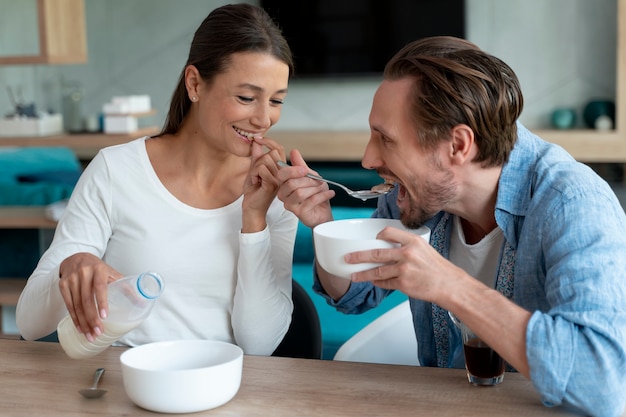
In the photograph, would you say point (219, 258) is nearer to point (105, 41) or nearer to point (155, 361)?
point (155, 361)

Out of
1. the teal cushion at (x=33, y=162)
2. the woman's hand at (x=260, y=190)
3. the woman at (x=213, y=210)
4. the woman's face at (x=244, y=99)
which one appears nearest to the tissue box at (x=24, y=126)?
the teal cushion at (x=33, y=162)

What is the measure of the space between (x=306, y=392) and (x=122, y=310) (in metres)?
0.29

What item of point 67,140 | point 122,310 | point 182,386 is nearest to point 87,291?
point 122,310

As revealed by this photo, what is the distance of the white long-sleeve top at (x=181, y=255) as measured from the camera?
1.63 m

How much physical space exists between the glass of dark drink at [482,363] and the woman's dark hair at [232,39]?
783 mm

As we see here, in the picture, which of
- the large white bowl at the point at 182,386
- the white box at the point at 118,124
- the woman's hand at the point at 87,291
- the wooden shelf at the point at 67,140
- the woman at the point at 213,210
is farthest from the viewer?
the white box at the point at 118,124

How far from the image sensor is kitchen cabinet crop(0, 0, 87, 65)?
142 inches

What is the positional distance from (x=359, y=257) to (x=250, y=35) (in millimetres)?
721

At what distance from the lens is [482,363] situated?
1.17 m

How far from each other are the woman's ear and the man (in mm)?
294

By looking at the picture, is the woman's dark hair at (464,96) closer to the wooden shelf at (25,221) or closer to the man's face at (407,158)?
the man's face at (407,158)

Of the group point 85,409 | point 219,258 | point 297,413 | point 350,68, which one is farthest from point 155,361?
point 350,68

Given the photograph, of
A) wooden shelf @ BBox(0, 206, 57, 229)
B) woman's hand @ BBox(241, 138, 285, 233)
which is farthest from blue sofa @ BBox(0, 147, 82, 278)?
woman's hand @ BBox(241, 138, 285, 233)

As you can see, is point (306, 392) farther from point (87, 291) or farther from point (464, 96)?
point (464, 96)
